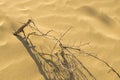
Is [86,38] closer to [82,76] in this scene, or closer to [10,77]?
[82,76]

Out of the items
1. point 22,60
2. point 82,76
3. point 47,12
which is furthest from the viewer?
point 47,12

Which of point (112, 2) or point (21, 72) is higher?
point (112, 2)

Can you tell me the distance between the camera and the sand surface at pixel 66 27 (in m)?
2.62

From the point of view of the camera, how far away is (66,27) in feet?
10.1

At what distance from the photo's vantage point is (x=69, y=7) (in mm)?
3441

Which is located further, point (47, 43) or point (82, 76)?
point (47, 43)

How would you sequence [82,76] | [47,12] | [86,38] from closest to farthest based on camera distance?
1. [82,76]
2. [86,38]
3. [47,12]

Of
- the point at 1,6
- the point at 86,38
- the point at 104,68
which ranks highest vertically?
the point at 1,6

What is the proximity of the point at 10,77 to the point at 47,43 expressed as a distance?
0.60 m

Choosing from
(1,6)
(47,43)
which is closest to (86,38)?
(47,43)

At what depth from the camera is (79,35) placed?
296cm

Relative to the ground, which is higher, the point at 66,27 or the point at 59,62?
the point at 66,27

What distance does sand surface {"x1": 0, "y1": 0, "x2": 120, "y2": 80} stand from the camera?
2.62 m

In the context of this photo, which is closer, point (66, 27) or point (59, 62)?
point (59, 62)
